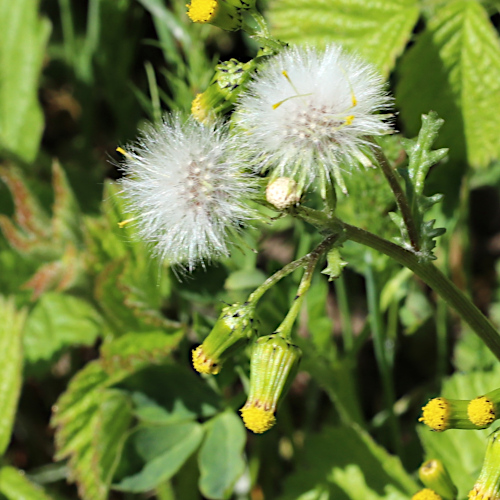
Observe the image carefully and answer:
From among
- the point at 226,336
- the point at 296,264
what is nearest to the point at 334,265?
the point at 296,264

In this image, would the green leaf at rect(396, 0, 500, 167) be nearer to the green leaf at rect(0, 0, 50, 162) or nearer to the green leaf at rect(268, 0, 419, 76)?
the green leaf at rect(268, 0, 419, 76)

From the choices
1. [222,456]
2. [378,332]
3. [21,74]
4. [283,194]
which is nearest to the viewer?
[283,194]

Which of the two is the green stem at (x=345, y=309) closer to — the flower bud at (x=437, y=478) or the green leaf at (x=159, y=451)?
the green leaf at (x=159, y=451)

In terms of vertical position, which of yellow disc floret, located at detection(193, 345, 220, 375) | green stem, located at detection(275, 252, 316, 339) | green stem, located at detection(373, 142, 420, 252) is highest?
green stem, located at detection(373, 142, 420, 252)

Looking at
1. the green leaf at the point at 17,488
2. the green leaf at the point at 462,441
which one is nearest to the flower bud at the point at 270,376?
the green leaf at the point at 462,441

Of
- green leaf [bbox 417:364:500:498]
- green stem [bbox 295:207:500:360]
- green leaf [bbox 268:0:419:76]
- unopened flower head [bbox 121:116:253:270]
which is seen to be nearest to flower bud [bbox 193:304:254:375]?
unopened flower head [bbox 121:116:253:270]

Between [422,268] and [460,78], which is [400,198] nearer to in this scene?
[422,268]

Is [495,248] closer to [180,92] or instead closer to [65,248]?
[180,92]
